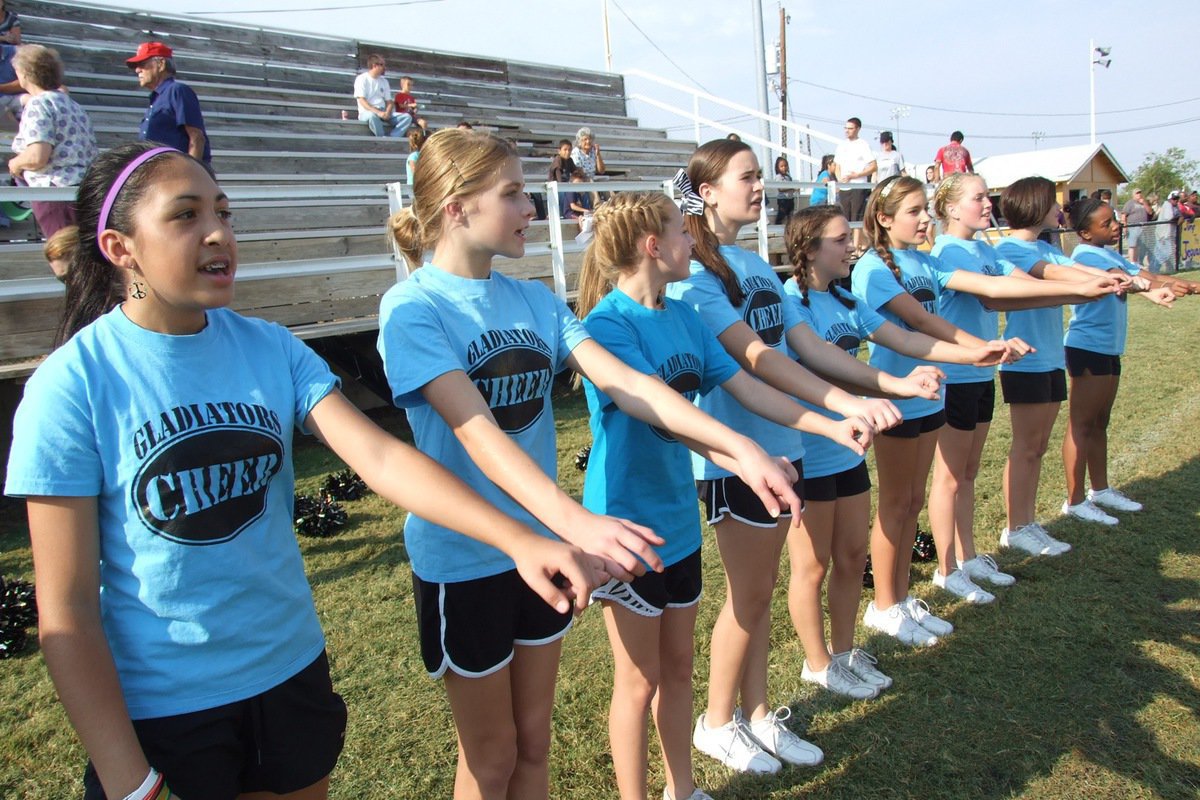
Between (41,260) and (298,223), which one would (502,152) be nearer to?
(41,260)

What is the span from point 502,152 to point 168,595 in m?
1.30

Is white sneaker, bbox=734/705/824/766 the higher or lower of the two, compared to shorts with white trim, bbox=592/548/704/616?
lower

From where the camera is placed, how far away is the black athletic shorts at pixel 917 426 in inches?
154

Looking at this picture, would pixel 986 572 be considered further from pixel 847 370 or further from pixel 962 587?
pixel 847 370

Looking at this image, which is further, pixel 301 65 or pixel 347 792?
pixel 301 65

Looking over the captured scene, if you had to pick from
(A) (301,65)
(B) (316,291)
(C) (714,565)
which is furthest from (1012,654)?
(A) (301,65)

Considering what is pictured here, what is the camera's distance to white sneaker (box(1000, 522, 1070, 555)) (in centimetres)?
502

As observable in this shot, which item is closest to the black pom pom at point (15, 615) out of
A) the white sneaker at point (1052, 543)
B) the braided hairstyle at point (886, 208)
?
the braided hairstyle at point (886, 208)

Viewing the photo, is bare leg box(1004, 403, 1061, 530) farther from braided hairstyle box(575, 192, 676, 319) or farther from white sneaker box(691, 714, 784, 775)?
braided hairstyle box(575, 192, 676, 319)

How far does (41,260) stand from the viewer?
21.4 feet

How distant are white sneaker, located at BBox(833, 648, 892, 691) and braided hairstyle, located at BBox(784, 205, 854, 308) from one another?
4.87ft

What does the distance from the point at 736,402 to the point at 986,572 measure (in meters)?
2.41

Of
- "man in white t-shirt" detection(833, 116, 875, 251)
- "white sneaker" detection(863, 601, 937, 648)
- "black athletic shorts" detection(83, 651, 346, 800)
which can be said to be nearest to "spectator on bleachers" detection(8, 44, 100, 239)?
"black athletic shorts" detection(83, 651, 346, 800)

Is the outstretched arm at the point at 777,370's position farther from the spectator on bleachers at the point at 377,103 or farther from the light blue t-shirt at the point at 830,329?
the spectator on bleachers at the point at 377,103
